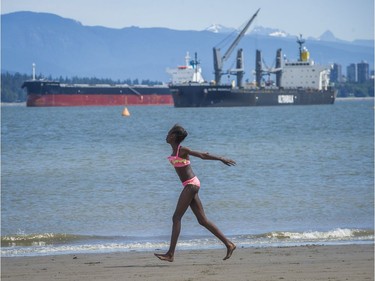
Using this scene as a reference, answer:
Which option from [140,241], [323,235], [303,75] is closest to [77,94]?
[303,75]

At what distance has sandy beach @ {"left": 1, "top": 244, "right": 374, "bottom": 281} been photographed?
324 inches

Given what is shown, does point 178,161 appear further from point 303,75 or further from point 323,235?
point 303,75

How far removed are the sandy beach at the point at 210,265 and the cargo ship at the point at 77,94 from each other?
96723 millimetres

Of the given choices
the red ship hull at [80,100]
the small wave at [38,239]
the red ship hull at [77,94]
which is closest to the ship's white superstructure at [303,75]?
the red ship hull at [77,94]

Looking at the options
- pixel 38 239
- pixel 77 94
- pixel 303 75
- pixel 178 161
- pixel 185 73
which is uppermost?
pixel 178 161

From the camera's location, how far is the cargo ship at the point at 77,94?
107625 millimetres

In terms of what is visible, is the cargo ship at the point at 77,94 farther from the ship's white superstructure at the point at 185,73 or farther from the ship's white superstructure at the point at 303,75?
the ship's white superstructure at the point at 303,75

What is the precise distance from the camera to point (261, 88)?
4242 inches

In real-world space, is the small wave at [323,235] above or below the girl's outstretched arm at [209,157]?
below

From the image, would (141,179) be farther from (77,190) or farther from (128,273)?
(128,273)

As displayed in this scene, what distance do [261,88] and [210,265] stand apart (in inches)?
3909

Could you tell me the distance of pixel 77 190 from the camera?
1961 cm

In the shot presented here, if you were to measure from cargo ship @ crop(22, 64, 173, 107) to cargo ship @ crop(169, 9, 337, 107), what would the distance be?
671cm

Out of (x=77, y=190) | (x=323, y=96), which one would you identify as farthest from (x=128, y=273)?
(x=323, y=96)
